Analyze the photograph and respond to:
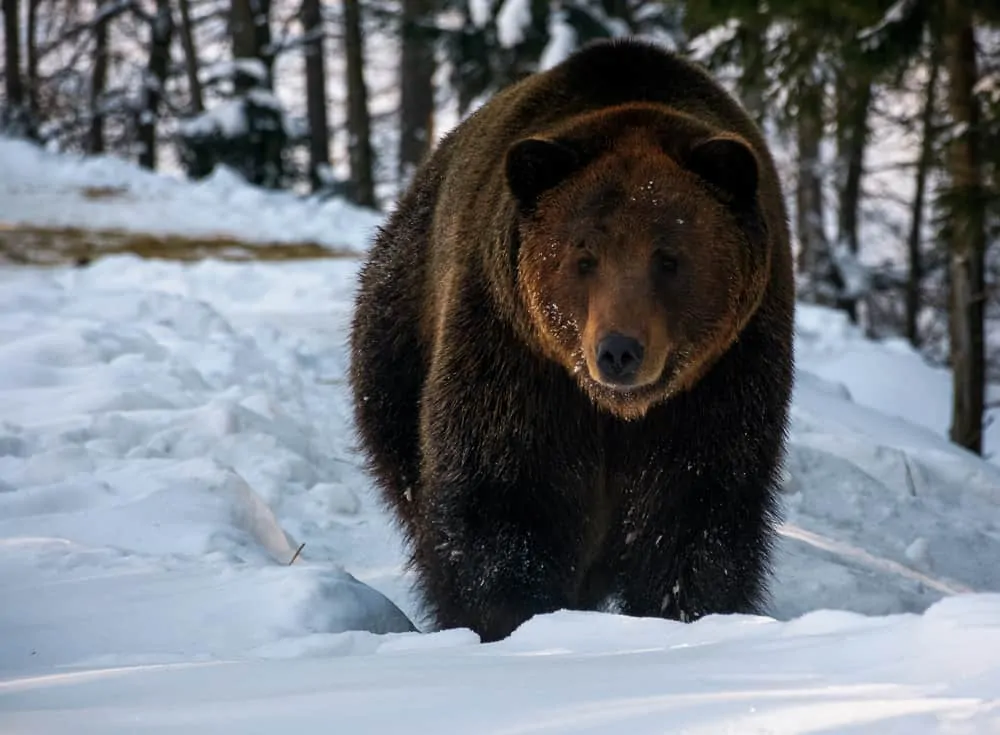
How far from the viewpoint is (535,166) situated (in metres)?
4.16

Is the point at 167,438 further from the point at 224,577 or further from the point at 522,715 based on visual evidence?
the point at 522,715

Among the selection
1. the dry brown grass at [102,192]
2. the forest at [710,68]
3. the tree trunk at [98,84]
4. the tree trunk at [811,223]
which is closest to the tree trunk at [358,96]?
the forest at [710,68]

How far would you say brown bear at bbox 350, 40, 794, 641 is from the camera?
4.07 m

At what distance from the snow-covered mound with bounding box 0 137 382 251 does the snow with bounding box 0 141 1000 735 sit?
5.08 metres

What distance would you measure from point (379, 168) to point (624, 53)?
86.0 ft

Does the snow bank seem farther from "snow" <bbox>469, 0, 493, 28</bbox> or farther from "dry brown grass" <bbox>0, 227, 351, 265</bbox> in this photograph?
"snow" <bbox>469, 0, 493, 28</bbox>

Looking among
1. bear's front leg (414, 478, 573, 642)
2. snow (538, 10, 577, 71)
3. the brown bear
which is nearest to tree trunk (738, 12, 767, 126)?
the brown bear

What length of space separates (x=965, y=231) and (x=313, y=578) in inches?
225

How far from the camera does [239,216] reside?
17.9 metres

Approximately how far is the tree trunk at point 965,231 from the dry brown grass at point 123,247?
22.4ft

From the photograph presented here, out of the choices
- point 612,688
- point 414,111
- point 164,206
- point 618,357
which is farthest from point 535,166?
point 414,111

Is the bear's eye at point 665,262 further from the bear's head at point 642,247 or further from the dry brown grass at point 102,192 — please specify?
the dry brown grass at point 102,192

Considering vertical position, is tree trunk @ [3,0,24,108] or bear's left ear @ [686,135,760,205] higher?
bear's left ear @ [686,135,760,205]

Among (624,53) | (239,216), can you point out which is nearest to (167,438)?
(624,53)
